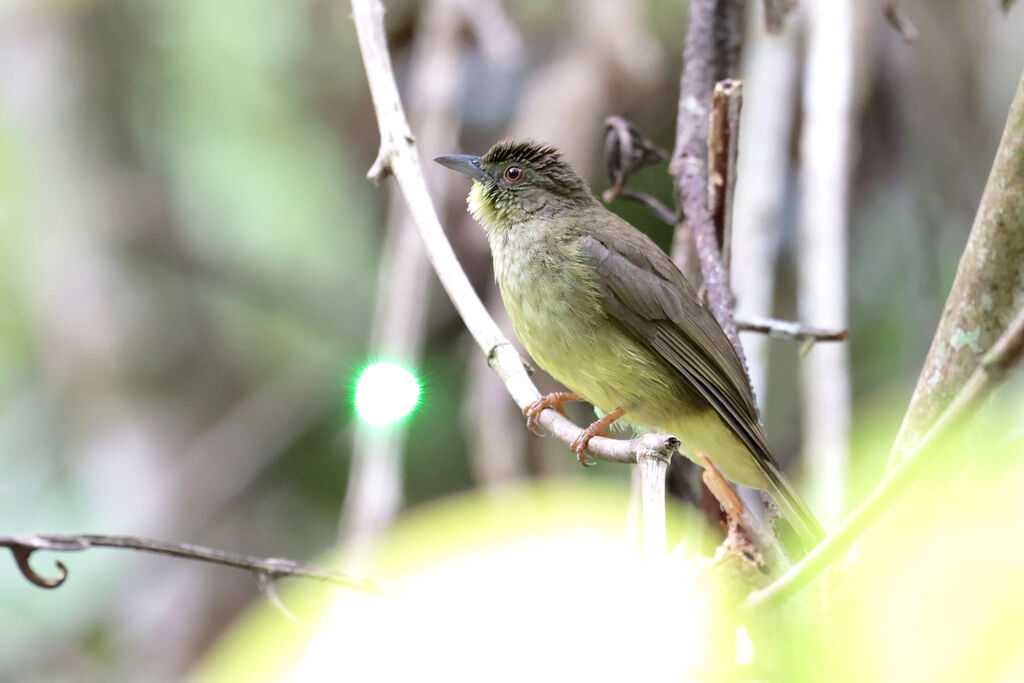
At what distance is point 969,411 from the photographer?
1.11 metres

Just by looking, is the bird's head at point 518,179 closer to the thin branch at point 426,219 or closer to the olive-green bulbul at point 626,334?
the olive-green bulbul at point 626,334

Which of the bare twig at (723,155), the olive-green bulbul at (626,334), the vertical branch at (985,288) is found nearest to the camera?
the vertical branch at (985,288)

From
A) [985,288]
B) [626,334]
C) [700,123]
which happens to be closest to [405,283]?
[626,334]

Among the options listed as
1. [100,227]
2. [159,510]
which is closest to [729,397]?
[159,510]

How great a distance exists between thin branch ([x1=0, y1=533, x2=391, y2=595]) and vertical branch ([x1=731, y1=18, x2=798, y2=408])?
1.57m

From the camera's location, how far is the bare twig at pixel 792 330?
242 centimetres

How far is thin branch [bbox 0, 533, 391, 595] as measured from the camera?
196 centimetres

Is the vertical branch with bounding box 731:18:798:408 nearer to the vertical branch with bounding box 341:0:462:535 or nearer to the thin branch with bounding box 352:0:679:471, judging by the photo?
the vertical branch with bounding box 341:0:462:535

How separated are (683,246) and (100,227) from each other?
296 cm

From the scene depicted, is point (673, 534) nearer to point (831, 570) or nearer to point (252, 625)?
point (831, 570)

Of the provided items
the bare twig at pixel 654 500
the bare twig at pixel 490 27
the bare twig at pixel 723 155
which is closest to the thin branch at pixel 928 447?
the bare twig at pixel 654 500

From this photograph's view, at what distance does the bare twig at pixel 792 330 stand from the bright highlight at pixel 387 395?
0.83m

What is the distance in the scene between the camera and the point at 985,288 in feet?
6.30

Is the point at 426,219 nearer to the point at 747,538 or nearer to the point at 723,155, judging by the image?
the point at 723,155
